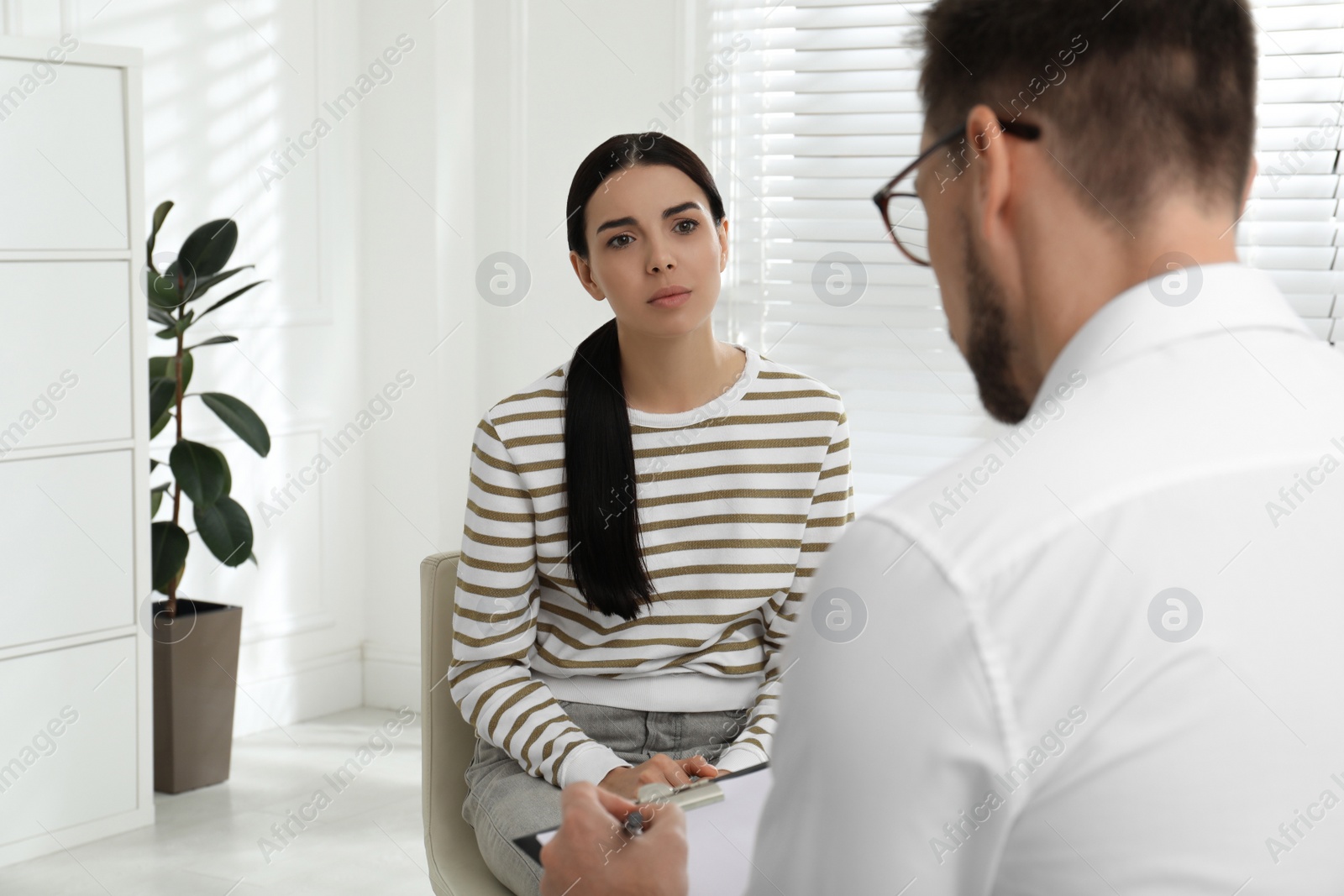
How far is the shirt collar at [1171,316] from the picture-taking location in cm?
68

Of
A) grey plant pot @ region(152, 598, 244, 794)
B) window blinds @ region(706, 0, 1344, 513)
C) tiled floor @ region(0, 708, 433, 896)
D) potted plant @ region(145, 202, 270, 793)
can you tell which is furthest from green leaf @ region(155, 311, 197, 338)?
window blinds @ region(706, 0, 1344, 513)

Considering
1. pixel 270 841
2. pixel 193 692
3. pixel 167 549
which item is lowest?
pixel 270 841

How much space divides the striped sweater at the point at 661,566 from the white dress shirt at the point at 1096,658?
39.7 inches

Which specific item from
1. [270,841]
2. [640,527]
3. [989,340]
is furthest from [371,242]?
[989,340]

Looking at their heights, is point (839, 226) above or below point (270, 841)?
above

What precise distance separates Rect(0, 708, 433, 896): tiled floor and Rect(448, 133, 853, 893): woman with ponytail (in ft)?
4.28

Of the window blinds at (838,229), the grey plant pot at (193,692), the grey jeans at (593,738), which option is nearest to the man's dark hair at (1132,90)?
the grey jeans at (593,738)

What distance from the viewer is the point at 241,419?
319 centimetres

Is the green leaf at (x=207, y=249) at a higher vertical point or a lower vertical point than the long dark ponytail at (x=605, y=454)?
higher

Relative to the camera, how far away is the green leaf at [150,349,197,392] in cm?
315

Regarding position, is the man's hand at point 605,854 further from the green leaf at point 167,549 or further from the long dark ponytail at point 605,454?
the green leaf at point 167,549

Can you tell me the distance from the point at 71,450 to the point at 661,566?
171cm

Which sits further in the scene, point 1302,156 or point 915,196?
point 1302,156

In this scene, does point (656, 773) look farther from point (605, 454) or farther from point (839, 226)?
point (839, 226)
